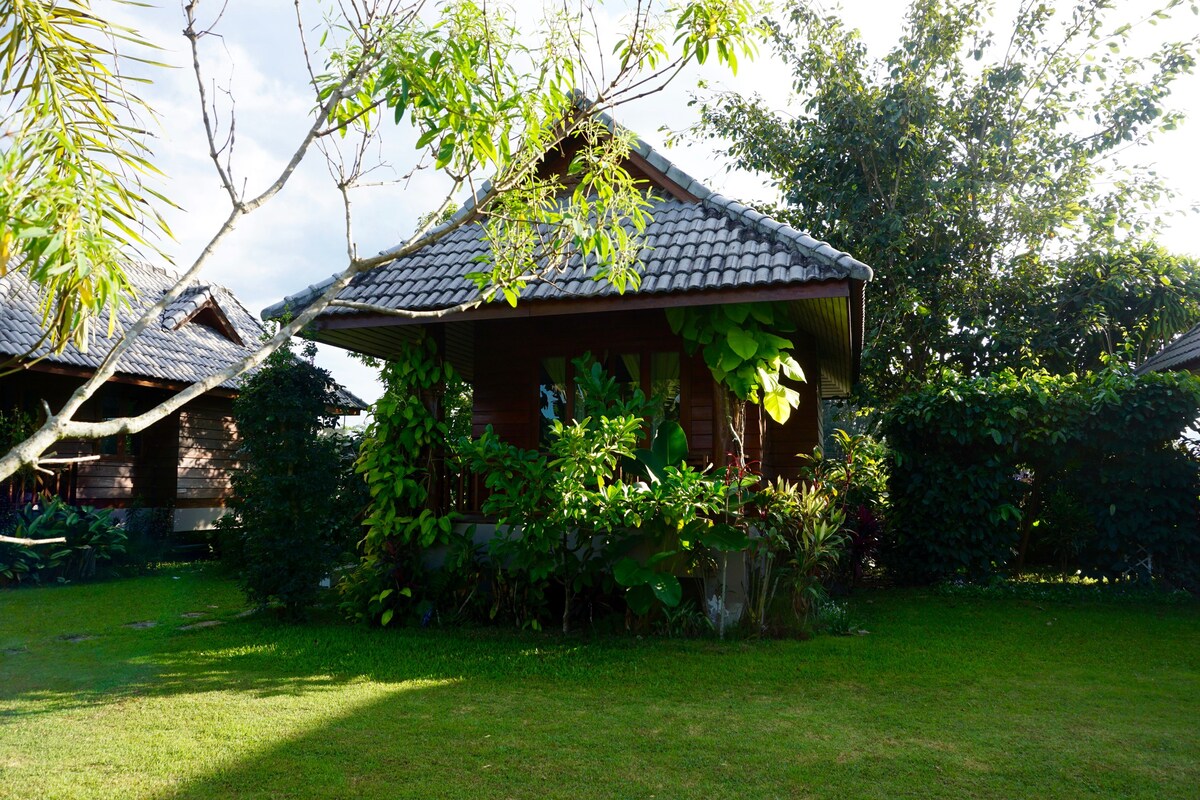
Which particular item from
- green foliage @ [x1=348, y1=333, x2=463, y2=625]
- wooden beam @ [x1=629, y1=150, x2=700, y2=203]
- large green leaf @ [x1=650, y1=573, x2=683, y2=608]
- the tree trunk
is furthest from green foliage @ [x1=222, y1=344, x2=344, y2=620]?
the tree trunk

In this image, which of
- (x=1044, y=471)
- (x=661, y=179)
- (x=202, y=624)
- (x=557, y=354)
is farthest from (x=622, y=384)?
(x=1044, y=471)

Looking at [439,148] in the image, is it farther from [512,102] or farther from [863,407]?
[863,407]

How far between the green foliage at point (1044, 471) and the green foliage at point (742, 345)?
3608 millimetres

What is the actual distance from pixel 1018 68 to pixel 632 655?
607 inches

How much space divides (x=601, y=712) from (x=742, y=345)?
3.86 meters

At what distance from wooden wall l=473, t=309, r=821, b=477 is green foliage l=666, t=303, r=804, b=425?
0.72m

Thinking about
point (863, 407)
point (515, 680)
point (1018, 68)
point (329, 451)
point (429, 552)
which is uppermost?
point (1018, 68)

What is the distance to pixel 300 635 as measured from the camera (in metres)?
8.27

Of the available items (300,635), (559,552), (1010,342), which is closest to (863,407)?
(1010,342)

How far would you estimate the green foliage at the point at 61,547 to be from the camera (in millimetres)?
12055

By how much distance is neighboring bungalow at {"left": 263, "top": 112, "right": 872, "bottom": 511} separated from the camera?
8016 millimetres

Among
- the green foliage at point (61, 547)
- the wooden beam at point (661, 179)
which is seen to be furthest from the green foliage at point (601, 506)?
the green foliage at point (61, 547)

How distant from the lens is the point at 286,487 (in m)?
8.99

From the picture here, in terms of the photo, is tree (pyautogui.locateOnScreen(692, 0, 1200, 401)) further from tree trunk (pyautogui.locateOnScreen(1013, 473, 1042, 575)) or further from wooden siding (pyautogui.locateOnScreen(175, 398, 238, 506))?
wooden siding (pyautogui.locateOnScreen(175, 398, 238, 506))
